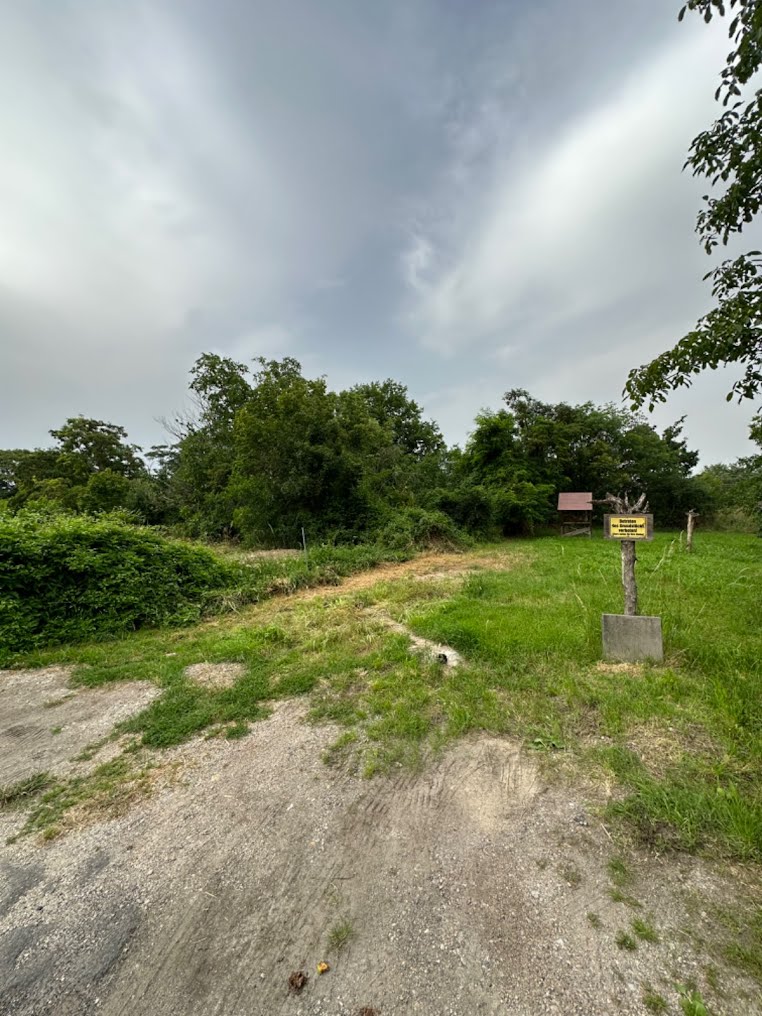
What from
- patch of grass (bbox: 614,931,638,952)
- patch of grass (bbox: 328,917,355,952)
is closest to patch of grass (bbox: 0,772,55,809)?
patch of grass (bbox: 328,917,355,952)

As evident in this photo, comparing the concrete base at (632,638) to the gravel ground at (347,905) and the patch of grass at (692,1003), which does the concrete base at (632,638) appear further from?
the patch of grass at (692,1003)

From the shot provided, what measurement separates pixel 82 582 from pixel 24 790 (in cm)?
Answer: 355

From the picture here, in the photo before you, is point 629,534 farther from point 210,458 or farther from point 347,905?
point 210,458

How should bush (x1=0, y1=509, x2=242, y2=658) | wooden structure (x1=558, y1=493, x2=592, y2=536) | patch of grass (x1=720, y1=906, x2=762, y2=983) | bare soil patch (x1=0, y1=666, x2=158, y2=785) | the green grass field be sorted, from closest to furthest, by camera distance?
patch of grass (x1=720, y1=906, x2=762, y2=983)
the green grass field
bare soil patch (x1=0, y1=666, x2=158, y2=785)
bush (x1=0, y1=509, x2=242, y2=658)
wooden structure (x1=558, y1=493, x2=592, y2=536)

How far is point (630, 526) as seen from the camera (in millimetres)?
3967

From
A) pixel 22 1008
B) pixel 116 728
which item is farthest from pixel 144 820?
pixel 116 728

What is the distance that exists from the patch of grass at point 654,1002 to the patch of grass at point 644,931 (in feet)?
0.57

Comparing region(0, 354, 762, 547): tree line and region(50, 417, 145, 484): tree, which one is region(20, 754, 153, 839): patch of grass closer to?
region(0, 354, 762, 547): tree line

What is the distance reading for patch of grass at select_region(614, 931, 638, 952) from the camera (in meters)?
1.45

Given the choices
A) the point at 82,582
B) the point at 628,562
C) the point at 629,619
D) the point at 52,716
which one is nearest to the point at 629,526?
the point at 628,562

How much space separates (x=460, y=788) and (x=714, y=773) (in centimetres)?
146

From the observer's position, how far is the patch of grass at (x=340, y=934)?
5.05ft

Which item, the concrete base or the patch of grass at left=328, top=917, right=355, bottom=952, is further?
the concrete base

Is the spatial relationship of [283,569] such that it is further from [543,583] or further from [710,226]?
[710,226]
